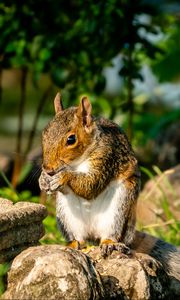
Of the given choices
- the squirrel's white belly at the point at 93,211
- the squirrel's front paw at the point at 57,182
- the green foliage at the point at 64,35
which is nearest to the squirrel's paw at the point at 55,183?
the squirrel's front paw at the point at 57,182

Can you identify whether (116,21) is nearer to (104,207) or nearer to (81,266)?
(104,207)

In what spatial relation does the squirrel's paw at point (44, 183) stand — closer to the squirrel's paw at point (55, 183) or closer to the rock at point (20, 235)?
the squirrel's paw at point (55, 183)

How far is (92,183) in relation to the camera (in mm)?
5730

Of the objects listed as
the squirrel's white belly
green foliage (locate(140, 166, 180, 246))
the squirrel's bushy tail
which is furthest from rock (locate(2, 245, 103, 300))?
green foliage (locate(140, 166, 180, 246))

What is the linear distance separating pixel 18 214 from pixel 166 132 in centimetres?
679

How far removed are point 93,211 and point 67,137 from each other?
0.47m

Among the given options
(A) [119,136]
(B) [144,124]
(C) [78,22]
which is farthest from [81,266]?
(B) [144,124]

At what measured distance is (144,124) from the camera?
37.9 feet

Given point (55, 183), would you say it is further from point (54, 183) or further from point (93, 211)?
point (93, 211)

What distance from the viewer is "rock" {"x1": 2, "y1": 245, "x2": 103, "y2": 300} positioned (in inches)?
183

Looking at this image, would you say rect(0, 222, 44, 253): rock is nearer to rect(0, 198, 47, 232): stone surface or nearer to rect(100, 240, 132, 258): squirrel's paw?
rect(0, 198, 47, 232): stone surface

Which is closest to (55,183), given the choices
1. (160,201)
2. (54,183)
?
(54,183)

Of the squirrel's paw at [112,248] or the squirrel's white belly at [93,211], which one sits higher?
the squirrel's white belly at [93,211]

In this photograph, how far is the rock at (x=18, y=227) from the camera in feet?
16.5
